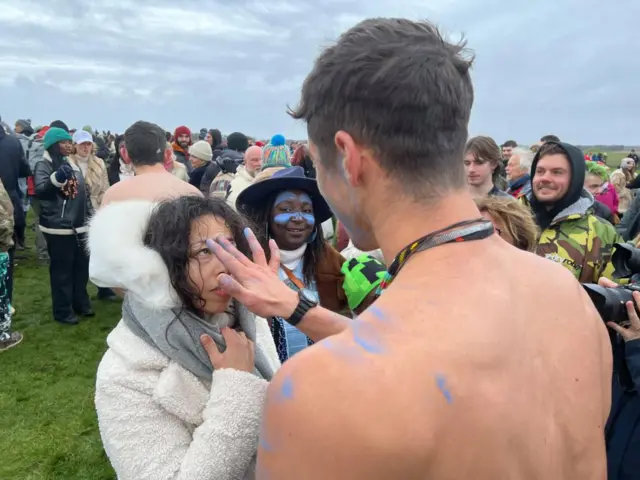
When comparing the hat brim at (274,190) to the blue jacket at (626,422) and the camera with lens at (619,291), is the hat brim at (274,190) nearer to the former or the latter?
the camera with lens at (619,291)

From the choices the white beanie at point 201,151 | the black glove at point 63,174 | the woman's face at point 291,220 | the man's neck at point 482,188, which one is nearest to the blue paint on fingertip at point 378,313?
the woman's face at point 291,220

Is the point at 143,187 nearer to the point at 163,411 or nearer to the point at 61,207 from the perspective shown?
the point at 163,411

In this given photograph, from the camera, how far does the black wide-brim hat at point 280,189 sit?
Result: 299 cm

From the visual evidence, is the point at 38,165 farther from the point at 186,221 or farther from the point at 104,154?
the point at 104,154

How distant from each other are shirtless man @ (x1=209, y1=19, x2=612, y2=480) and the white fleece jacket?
0.64m

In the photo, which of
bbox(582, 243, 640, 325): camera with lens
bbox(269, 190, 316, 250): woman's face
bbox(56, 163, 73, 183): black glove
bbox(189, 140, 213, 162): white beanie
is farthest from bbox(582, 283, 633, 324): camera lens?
bbox(189, 140, 213, 162): white beanie

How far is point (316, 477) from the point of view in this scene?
0.87m

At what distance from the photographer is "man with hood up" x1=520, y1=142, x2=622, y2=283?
320cm

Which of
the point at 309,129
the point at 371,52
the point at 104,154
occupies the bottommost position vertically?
the point at 104,154

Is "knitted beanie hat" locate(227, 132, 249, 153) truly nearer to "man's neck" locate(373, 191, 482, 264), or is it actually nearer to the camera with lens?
the camera with lens

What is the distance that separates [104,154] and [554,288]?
1193 cm

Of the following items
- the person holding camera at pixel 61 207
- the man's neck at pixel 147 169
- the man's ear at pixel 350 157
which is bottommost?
the person holding camera at pixel 61 207

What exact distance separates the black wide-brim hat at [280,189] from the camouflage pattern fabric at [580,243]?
4.56ft

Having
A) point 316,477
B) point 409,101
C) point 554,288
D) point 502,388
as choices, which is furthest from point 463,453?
point 409,101
